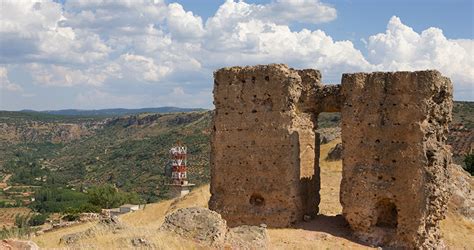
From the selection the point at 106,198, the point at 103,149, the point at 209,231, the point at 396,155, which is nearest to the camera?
the point at 209,231

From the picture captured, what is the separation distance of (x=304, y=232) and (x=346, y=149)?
2.70 metres

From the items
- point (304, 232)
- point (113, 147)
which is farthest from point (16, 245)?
point (113, 147)

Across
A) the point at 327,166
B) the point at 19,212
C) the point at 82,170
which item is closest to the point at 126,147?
the point at 82,170

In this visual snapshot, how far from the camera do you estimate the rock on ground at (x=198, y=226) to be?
11383 millimetres

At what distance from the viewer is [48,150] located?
521 ft

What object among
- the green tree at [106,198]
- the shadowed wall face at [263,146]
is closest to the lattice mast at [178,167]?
the green tree at [106,198]

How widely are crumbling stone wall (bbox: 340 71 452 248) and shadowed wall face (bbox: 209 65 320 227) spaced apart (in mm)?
1369

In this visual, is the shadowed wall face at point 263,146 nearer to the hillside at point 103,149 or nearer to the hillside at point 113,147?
the hillside at point 113,147

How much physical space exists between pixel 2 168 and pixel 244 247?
12687cm

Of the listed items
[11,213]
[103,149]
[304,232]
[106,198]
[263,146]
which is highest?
[263,146]

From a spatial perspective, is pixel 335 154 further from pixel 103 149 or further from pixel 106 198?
pixel 103 149

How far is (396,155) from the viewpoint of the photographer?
16812mm

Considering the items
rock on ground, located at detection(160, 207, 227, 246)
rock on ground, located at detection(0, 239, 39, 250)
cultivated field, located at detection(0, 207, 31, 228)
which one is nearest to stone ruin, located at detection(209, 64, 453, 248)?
rock on ground, located at detection(160, 207, 227, 246)

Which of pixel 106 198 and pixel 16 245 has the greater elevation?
pixel 16 245
